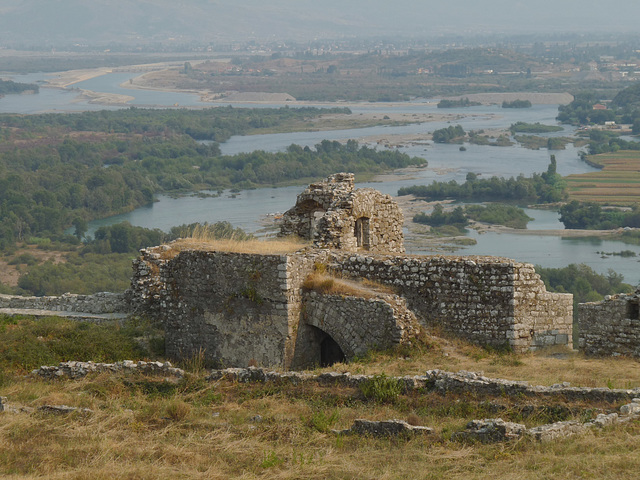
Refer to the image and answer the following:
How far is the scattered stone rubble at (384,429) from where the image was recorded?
30.5ft

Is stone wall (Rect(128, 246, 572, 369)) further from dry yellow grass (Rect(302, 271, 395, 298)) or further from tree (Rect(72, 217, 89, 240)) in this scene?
tree (Rect(72, 217, 89, 240))

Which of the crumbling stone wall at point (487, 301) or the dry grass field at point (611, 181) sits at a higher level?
the crumbling stone wall at point (487, 301)

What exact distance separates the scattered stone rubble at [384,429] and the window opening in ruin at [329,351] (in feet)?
16.6

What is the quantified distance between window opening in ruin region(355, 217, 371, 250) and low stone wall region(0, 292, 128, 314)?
3881mm

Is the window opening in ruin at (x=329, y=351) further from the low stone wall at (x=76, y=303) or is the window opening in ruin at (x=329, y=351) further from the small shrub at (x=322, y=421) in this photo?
the small shrub at (x=322, y=421)

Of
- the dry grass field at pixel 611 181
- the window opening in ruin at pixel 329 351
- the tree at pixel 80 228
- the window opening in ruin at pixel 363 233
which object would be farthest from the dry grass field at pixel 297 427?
the dry grass field at pixel 611 181

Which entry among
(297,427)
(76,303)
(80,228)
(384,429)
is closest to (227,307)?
(76,303)

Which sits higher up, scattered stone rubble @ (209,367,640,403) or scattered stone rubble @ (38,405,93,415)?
scattered stone rubble @ (209,367,640,403)

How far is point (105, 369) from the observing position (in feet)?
39.8

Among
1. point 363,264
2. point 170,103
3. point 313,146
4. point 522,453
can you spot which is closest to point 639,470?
point 522,453

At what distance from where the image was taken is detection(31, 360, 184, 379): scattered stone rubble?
1191 centimetres

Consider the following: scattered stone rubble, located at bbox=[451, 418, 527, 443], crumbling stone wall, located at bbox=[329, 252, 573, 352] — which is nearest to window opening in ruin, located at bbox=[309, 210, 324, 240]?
crumbling stone wall, located at bbox=[329, 252, 573, 352]

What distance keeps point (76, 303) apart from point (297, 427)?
311 inches

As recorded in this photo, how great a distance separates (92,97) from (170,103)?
16959 mm
